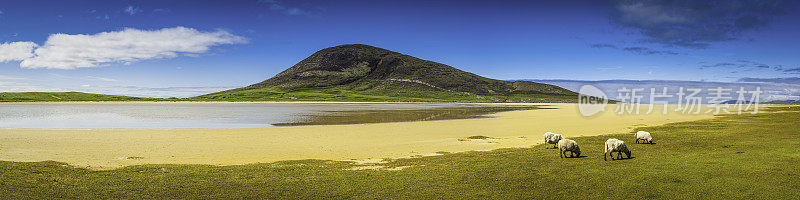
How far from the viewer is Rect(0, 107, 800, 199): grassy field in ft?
35.4

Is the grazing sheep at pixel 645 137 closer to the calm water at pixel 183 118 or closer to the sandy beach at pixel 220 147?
the sandy beach at pixel 220 147

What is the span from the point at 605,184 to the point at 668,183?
1793 millimetres

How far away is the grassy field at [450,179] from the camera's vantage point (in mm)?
10781

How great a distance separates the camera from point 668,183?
37.3 ft

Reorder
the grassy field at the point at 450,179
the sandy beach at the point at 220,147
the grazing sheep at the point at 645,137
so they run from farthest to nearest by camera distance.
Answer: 1. the grazing sheep at the point at 645,137
2. the sandy beach at the point at 220,147
3. the grassy field at the point at 450,179

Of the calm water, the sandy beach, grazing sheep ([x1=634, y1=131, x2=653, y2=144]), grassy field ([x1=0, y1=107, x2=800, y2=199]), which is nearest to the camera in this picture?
grassy field ([x1=0, y1=107, x2=800, y2=199])

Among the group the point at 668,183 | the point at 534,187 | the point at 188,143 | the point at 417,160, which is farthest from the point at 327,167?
the point at 188,143

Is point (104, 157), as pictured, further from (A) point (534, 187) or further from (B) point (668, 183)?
(B) point (668, 183)

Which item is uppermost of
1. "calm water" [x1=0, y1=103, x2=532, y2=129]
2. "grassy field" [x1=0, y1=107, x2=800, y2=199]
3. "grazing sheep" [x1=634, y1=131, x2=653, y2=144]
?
"grazing sheep" [x1=634, y1=131, x2=653, y2=144]

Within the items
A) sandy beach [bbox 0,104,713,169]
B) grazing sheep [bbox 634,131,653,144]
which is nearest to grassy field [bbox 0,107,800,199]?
sandy beach [bbox 0,104,713,169]

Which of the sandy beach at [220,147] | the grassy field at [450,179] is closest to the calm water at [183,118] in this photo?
the sandy beach at [220,147]

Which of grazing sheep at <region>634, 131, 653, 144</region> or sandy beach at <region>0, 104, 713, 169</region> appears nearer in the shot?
sandy beach at <region>0, 104, 713, 169</region>

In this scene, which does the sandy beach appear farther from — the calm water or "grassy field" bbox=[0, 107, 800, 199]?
the calm water

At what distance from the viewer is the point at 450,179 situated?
12.9 metres
